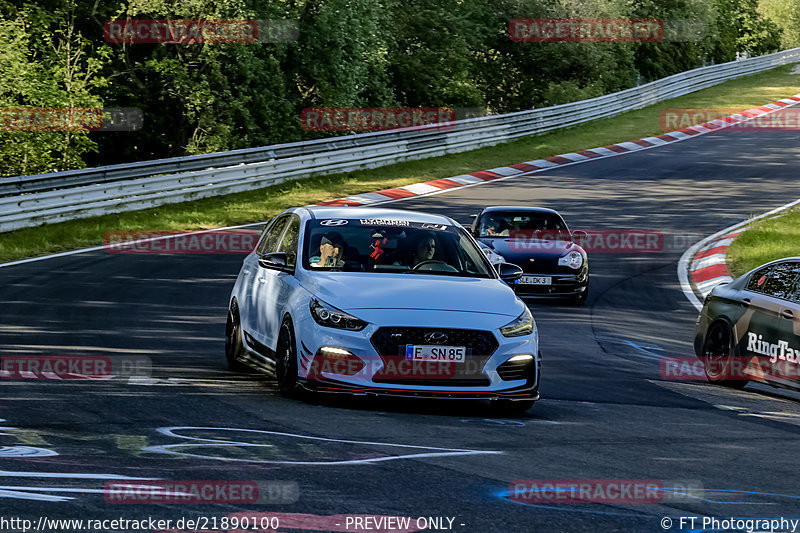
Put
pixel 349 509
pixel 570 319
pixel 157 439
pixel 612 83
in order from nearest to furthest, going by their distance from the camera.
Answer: pixel 349 509
pixel 157 439
pixel 570 319
pixel 612 83

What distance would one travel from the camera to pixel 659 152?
3841 cm

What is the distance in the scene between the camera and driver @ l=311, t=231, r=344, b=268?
9.78 metres

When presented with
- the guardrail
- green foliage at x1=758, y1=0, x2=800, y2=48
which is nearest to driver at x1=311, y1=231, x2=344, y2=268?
the guardrail

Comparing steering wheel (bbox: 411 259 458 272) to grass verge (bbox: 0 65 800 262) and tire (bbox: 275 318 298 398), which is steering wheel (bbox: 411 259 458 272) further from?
grass verge (bbox: 0 65 800 262)

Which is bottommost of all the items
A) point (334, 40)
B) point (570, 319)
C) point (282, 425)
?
point (570, 319)

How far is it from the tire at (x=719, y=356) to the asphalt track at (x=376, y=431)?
299 millimetres

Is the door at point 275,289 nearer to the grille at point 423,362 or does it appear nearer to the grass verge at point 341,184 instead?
the grille at point 423,362

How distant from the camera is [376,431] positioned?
7938mm

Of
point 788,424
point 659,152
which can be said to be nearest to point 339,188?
Answer: point 659,152

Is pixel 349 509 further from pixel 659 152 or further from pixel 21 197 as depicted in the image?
pixel 659 152

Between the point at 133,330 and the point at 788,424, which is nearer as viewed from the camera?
the point at 788,424

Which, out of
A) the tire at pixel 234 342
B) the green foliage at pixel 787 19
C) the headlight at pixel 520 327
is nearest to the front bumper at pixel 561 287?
the tire at pixel 234 342

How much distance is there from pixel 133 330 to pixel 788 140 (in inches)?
1308

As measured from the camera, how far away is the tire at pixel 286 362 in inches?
356
